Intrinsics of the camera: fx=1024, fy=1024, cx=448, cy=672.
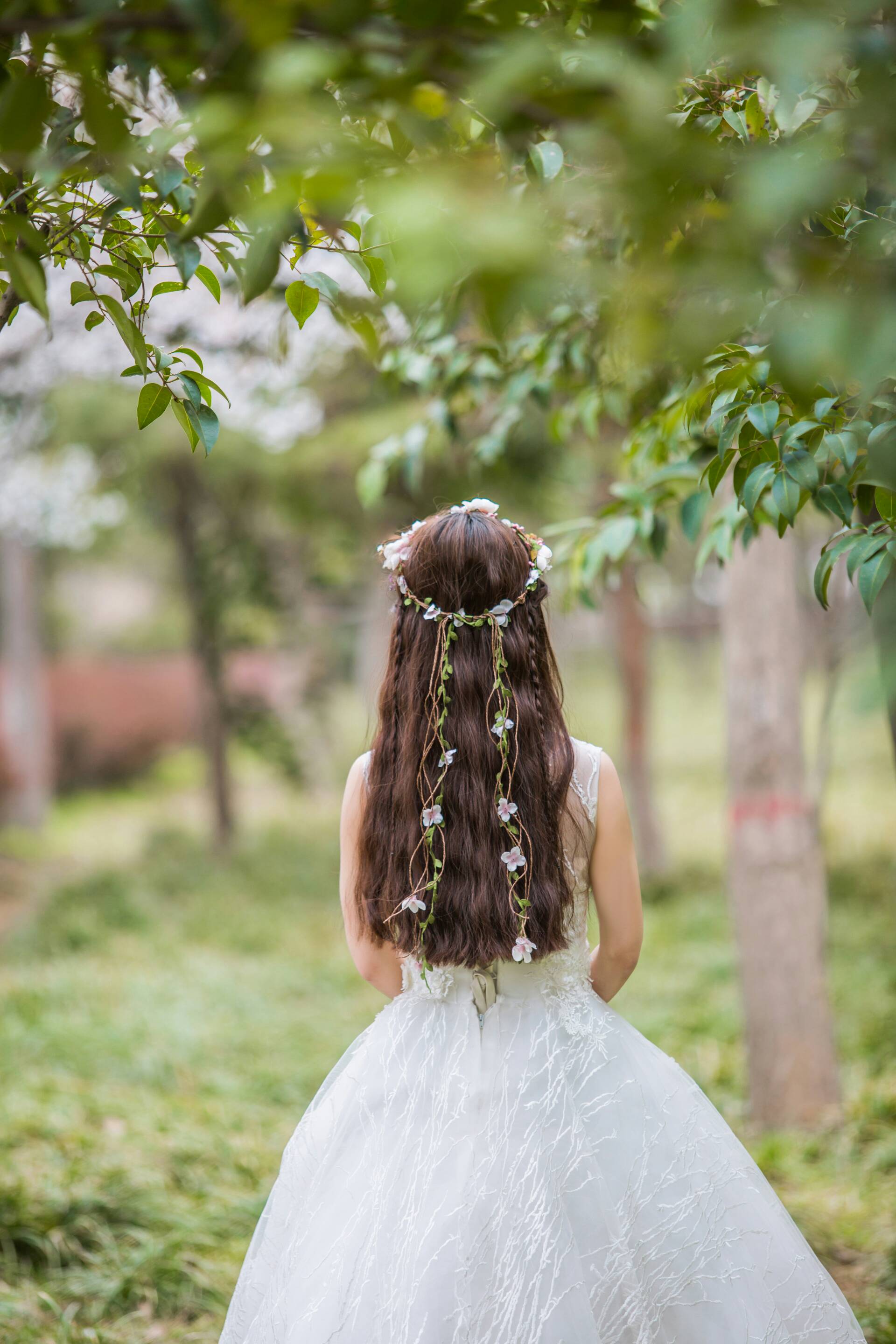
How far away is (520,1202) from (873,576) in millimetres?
1163

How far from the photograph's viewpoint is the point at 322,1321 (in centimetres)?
164

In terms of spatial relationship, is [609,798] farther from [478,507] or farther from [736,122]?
[736,122]

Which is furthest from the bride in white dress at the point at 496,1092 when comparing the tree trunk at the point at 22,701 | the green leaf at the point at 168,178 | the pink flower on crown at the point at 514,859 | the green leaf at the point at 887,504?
the tree trunk at the point at 22,701

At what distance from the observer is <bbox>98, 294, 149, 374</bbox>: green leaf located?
1.26 metres

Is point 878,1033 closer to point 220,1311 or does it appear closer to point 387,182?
point 220,1311

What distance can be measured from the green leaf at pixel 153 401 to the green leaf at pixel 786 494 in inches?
37.2

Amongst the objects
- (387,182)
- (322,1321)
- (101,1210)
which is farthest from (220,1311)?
(387,182)

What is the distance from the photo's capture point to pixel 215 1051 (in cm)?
479

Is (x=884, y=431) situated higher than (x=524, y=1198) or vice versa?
(x=884, y=431)

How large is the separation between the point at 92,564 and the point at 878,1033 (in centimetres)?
1443

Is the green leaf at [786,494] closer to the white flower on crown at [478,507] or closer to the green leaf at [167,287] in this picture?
the white flower on crown at [478,507]

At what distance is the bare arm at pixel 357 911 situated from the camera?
193 cm

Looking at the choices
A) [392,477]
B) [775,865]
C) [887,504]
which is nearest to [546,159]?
[887,504]

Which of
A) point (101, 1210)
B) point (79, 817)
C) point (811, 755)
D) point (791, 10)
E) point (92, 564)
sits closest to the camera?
point (791, 10)
